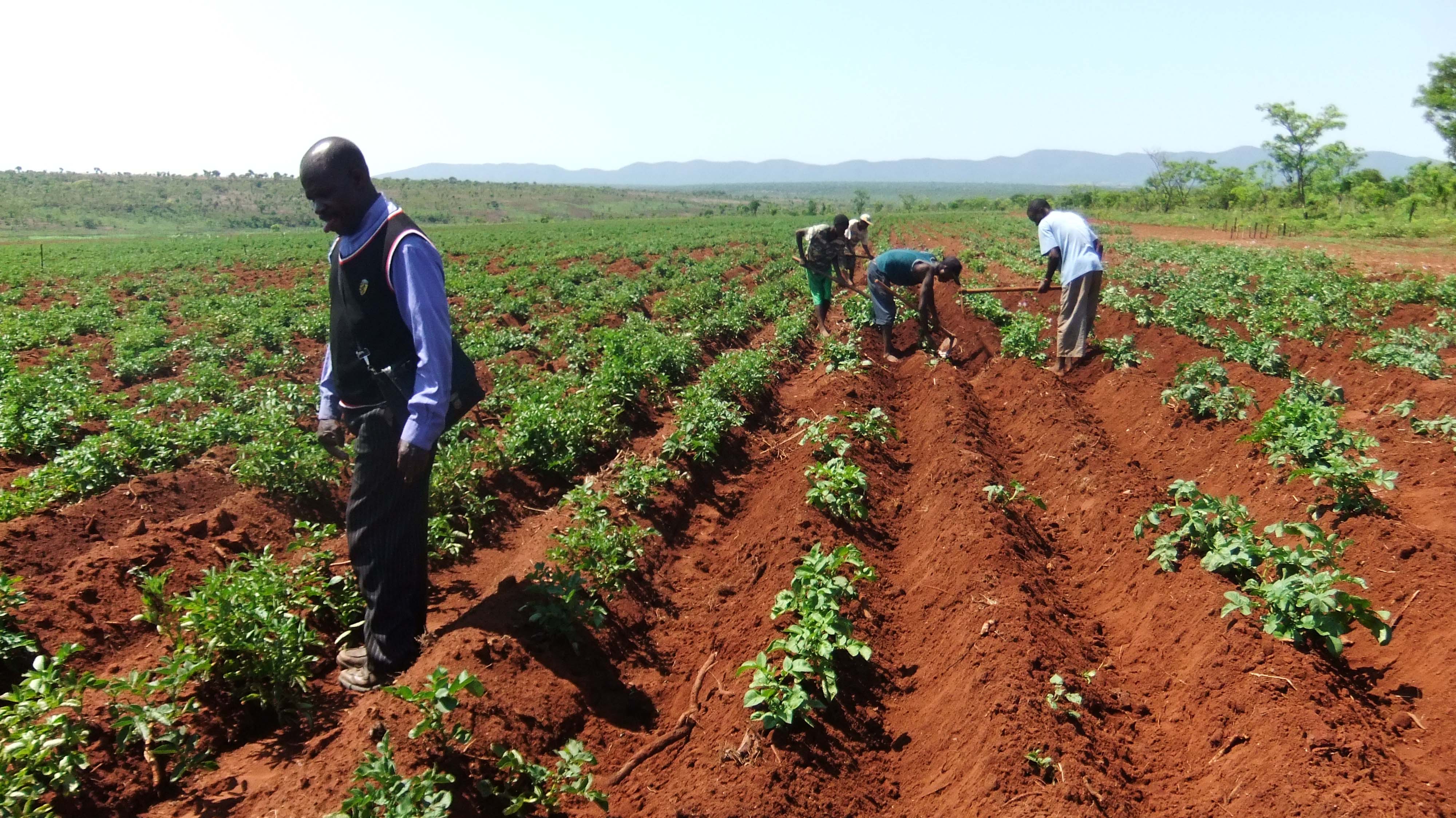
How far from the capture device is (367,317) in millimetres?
3502

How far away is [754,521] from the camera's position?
594cm

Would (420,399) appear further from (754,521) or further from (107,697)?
(754,521)

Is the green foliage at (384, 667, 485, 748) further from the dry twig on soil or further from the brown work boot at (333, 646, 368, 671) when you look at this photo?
the brown work boot at (333, 646, 368, 671)

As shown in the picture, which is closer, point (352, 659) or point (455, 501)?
point (352, 659)

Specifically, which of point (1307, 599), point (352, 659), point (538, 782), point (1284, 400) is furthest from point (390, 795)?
point (1284, 400)

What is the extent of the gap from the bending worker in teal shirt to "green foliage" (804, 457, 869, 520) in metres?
4.49

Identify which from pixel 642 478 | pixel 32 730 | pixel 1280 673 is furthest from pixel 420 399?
pixel 1280 673

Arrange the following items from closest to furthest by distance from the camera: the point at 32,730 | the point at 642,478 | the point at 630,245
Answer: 1. the point at 32,730
2. the point at 642,478
3. the point at 630,245

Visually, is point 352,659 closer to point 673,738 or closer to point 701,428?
point 673,738

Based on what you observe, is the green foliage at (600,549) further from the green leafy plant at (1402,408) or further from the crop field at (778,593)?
the green leafy plant at (1402,408)

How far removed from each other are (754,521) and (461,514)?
2157mm

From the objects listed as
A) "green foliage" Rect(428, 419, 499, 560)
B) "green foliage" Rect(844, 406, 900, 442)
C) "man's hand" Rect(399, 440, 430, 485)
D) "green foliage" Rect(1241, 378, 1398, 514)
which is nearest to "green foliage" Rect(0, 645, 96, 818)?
"man's hand" Rect(399, 440, 430, 485)

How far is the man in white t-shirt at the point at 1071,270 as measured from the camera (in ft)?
30.3

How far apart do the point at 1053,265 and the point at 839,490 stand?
5620 mm
